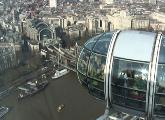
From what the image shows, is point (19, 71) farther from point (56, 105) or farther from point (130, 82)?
point (130, 82)

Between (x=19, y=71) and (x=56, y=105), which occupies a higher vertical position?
(x=19, y=71)

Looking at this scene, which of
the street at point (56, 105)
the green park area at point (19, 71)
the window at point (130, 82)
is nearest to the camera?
the window at point (130, 82)

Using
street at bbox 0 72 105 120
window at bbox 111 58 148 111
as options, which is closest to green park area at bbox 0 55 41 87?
street at bbox 0 72 105 120

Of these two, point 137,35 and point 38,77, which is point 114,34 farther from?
point 38,77

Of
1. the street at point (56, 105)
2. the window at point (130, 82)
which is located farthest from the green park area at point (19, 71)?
the window at point (130, 82)

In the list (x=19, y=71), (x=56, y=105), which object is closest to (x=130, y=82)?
(x=56, y=105)

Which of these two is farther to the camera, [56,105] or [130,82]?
[56,105]

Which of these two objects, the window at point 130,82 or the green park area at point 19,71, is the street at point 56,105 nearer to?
the green park area at point 19,71

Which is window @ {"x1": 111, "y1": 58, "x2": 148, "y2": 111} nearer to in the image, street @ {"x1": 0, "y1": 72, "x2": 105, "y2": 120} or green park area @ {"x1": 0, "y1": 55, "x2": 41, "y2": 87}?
street @ {"x1": 0, "y1": 72, "x2": 105, "y2": 120}
